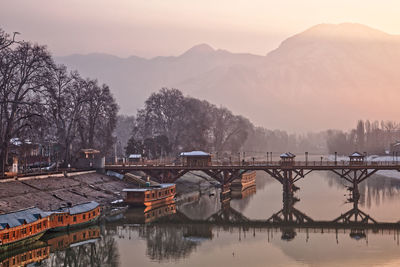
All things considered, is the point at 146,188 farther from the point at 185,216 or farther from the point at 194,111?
the point at 194,111

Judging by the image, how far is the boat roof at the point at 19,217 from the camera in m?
55.1

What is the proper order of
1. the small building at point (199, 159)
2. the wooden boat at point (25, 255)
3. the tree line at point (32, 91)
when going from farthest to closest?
the small building at point (199, 159)
the tree line at point (32, 91)
the wooden boat at point (25, 255)

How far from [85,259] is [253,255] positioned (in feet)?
57.5

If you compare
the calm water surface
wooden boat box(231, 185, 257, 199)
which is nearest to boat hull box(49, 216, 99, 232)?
the calm water surface

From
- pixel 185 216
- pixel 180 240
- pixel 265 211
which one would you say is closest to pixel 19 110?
pixel 185 216

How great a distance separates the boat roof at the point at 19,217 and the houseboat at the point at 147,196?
25093 millimetres

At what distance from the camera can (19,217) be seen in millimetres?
57938

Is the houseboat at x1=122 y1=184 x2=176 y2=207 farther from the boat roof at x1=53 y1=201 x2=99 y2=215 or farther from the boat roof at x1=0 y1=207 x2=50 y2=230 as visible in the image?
the boat roof at x1=0 y1=207 x2=50 y2=230

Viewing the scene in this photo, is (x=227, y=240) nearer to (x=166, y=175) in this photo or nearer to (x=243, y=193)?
(x=166, y=175)

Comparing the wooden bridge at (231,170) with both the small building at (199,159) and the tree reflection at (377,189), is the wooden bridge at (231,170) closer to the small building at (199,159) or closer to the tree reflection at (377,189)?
the small building at (199,159)

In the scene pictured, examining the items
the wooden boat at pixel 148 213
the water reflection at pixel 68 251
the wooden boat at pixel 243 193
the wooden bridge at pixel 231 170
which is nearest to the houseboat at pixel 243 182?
the wooden boat at pixel 243 193

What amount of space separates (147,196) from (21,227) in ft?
107

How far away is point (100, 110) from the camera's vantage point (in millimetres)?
123750

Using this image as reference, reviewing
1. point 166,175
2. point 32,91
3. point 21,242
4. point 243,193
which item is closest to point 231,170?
point 243,193
